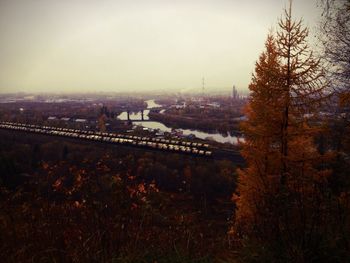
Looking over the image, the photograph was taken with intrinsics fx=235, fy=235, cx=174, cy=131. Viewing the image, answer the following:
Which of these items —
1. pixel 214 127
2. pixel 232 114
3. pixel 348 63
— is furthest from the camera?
pixel 232 114

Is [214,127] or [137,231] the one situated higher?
[137,231]

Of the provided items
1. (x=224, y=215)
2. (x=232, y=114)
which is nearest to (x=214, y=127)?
(x=232, y=114)

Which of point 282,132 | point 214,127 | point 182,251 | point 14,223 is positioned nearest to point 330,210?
point 182,251

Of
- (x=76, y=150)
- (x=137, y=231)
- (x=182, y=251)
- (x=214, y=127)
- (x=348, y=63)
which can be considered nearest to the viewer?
(x=182, y=251)

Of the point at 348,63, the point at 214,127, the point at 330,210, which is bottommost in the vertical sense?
the point at 214,127

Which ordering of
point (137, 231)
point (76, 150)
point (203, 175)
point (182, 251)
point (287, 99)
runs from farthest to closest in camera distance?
point (76, 150)
point (203, 175)
point (287, 99)
point (137, 231)
point (182, 251)

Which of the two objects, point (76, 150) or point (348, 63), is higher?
point (348, 63)

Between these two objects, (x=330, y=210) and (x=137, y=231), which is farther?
(x=137, y=231)

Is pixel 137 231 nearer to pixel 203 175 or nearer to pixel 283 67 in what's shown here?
pixel 283 67

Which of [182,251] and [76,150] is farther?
[76,150]
